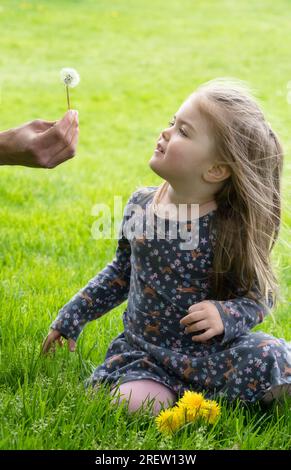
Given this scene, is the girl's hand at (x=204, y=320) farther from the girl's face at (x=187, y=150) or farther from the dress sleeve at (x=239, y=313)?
the girl's face at (x=187, y=150)

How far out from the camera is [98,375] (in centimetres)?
280

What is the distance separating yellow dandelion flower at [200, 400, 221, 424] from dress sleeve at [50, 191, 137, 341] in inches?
24.4

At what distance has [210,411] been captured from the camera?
252 cm

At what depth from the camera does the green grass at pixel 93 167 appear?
97.0 inches

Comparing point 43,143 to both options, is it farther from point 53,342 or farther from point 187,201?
point 53,342

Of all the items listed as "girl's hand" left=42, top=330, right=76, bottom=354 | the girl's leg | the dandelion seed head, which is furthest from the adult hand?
the girl's leg

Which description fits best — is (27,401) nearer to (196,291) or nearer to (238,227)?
(196,291)

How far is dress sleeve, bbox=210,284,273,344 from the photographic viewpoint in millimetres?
2654

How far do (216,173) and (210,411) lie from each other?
756 millimetres

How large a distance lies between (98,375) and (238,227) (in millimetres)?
665

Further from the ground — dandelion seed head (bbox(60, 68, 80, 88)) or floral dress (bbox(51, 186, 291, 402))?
dandelion seed head (bbox(60, 68, 80, 88))

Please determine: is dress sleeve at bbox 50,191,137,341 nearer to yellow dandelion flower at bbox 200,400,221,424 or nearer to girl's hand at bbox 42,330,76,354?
girl's hand at bbox 42,330,76,354

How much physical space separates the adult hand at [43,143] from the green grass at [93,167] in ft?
2.14

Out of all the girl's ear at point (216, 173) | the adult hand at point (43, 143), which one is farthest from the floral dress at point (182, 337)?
the adult hand at point (43, 143)
